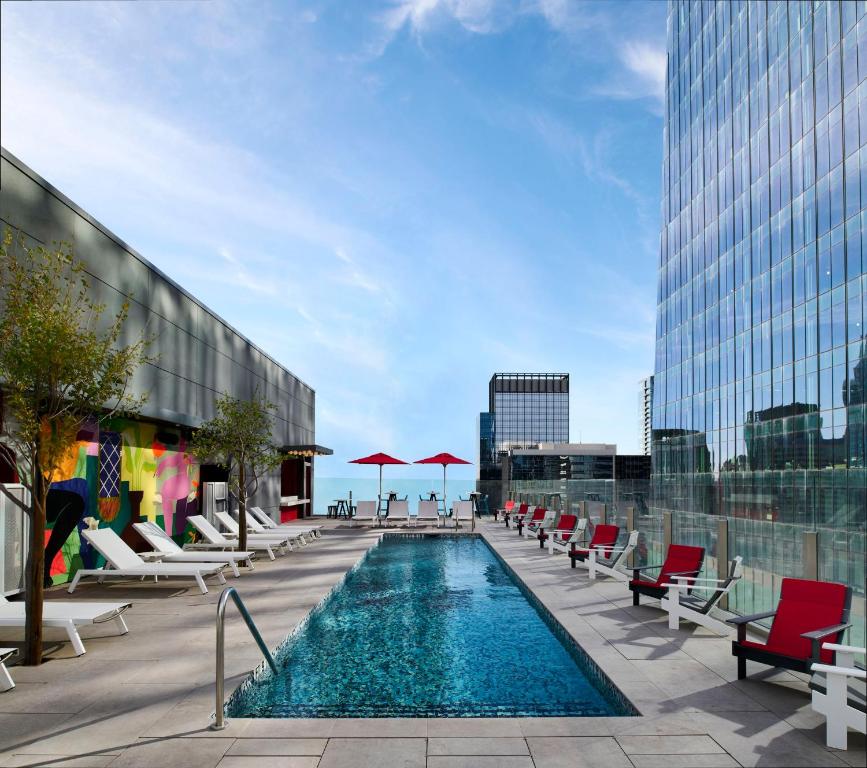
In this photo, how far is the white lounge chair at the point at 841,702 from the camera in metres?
4.36

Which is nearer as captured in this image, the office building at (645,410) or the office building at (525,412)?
the office building at (525,412)

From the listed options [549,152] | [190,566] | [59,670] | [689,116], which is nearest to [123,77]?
[59,670]

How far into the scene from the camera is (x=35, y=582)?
639 cm

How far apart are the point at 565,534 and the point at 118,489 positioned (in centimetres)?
912

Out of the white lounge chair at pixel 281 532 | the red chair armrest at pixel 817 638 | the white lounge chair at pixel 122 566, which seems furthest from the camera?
the white lounge chair at pixel 281 532

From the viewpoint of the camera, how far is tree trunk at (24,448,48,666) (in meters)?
6.29

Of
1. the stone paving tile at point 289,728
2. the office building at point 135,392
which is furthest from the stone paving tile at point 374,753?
the office building at point 135,392

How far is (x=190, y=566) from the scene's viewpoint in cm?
1044

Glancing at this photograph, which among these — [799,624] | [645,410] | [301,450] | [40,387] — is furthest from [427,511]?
[645,410]

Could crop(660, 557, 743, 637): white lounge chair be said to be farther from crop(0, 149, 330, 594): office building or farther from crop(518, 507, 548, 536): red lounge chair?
crop(518, 507, 548, 536): red lounge chair

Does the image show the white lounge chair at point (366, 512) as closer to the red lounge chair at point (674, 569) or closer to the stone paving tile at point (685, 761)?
the red lounge chair at point (674, 569)

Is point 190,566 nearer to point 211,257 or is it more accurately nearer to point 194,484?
point 194,484

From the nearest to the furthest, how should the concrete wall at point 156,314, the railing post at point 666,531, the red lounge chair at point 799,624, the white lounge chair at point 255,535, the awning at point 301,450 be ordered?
the red lounge chair at point 799,624, the concrete wall at point 156,314, the railing post at point 666,531, the white lounge chair at point 255,535, the awning at point 301,450

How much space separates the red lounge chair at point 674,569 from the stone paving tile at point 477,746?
13.9 ft
